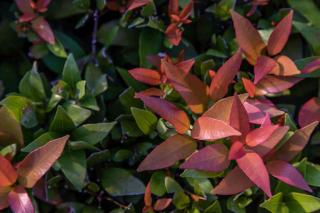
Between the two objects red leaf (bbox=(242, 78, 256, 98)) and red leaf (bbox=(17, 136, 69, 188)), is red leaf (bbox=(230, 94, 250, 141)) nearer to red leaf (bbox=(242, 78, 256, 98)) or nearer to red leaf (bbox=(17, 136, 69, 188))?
red leaf (bbox=(242, 78, 256, 98))

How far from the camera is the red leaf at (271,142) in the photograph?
4.03 ft

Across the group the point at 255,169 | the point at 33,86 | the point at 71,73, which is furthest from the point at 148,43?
the point at 255,169

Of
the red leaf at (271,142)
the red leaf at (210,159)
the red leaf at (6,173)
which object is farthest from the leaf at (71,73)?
the red leaf at (271,142)

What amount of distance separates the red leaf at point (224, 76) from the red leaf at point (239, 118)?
0.17 meters

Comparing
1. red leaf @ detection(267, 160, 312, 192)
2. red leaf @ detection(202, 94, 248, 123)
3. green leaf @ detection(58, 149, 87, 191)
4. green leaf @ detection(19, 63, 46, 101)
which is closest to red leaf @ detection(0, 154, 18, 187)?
green leaf @ detection(58, 149, 87, 191)

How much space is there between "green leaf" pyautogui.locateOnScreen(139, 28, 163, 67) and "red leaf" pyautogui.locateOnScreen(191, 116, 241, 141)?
360mm

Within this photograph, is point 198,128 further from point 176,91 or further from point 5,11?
point 5,11

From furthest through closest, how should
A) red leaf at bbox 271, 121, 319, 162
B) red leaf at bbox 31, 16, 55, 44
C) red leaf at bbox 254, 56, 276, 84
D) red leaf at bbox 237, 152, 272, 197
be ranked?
red leaf at bbox 31, 16, 55, 44 < red leaf at bbox 254, 56, 276, 84 < red leaf at bbox 271, 121, 319, 162 < red leaf at bbox 237, 152, 272, 197

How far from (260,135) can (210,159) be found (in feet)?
0.43

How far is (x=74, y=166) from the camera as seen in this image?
4.52ft

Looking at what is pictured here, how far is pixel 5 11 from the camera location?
1813 mm

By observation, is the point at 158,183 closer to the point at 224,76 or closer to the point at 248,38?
the point at 224,76

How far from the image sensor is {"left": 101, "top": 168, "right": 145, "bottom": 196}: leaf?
1471 millimetres

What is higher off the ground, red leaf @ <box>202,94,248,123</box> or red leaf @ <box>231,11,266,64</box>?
red leaf @ <box>231,11,266,64</box>
